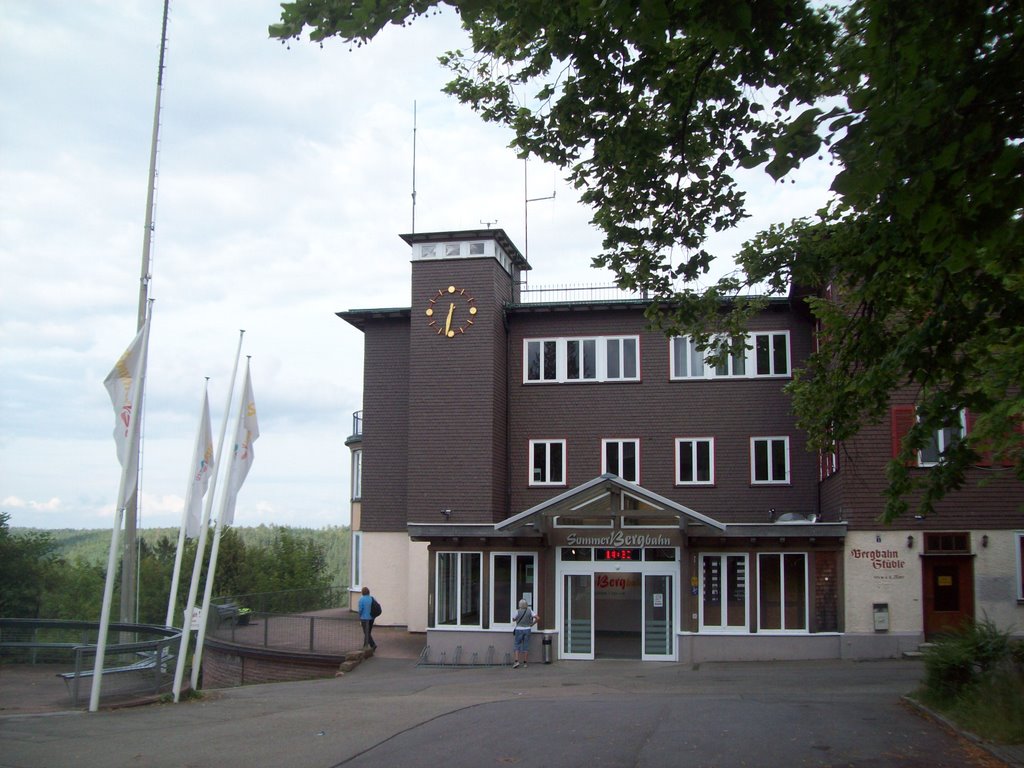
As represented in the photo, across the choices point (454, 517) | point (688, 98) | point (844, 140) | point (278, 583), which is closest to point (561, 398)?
point (454, 517)

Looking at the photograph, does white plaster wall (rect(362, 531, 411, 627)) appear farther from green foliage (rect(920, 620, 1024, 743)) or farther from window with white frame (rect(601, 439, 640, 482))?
green foliage (rect(920, 620, 1024, 743))

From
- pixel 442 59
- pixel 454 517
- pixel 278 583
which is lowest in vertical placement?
pixel 278 583

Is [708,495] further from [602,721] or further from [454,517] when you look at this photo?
[602,721]

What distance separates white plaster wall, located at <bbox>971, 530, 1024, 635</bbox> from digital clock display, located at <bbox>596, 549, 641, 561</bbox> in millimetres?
8256

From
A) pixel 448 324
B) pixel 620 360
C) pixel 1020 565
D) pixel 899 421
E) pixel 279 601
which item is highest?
pixel 448 324

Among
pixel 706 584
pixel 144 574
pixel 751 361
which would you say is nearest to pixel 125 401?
pixel 706 584

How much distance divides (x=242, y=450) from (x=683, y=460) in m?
14.8

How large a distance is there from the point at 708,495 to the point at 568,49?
21834mm

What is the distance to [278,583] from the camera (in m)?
82.0

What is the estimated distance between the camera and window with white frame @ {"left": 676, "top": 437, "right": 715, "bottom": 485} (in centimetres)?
3038

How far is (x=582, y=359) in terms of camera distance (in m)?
31.4

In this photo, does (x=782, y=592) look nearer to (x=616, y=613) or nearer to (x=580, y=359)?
(x=616, y=613)

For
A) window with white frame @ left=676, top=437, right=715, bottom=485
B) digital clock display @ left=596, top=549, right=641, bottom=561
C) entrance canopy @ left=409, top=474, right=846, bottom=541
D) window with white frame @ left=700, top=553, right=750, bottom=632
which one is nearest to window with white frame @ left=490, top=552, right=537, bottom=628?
entrance canopy @ left=409, top=474, right=846, bottom=541

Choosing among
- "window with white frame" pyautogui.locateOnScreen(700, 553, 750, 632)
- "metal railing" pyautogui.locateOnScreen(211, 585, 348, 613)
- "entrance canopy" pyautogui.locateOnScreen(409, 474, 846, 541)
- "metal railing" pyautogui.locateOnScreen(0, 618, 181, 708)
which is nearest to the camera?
"metal railing" pyautogui.locateOnScreen(0, 618, 181, 708)
